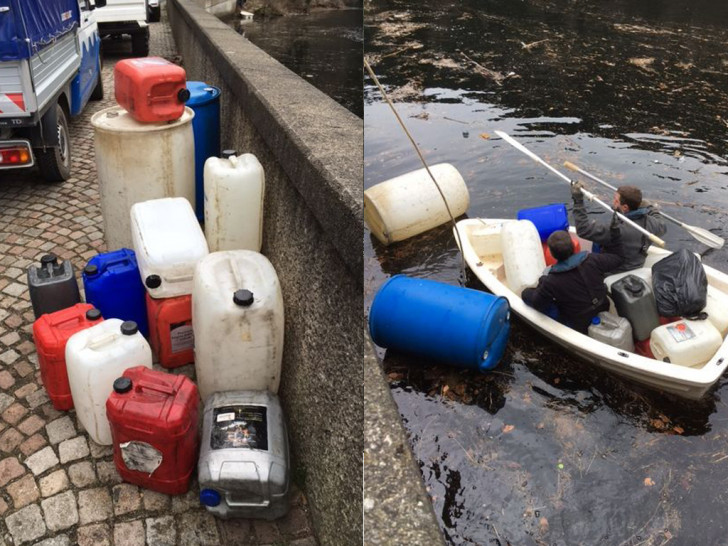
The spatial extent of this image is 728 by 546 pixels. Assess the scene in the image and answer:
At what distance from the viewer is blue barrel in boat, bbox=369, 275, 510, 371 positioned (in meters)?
4.73

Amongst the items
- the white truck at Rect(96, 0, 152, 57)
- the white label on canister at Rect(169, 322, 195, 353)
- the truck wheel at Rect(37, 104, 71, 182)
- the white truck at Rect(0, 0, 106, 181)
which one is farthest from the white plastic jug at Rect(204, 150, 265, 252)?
the white truck at Rect(96, 0, 152, 57)

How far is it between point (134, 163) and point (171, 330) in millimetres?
1494

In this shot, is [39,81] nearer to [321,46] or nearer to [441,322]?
[441,322]

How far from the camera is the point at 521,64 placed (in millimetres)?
13836

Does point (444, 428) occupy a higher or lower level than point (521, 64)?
lower

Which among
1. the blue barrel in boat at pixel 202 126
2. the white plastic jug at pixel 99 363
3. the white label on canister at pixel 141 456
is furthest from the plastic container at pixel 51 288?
the blue barrel in boat at pixel 202 126

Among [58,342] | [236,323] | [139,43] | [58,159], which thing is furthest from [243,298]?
[139,43]

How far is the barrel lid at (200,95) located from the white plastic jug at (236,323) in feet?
7.99

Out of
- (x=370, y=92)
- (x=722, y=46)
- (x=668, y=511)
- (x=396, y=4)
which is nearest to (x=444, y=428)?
(x=668, y=511)

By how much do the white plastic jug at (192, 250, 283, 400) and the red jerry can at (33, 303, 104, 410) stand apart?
719 mm

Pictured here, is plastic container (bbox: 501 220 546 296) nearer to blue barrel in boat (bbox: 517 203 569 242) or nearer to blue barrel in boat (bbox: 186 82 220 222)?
blue barrel in boat (bbox: 517 203 569 242)

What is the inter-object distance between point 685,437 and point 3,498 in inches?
175

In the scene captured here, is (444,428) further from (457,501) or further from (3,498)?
(3,498)

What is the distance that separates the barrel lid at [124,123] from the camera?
183 inches
